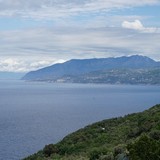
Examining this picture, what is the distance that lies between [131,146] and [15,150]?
199 feet

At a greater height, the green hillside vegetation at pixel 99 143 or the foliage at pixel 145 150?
the foliage at pixel 145 150

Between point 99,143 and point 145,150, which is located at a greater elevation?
point 145,150

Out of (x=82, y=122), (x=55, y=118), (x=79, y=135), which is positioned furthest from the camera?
(x=55, y=118)

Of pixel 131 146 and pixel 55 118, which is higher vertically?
pixel 131 146

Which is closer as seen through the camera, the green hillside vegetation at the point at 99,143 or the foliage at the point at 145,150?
the foliage at the point at 145,150

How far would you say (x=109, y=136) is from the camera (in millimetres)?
40594

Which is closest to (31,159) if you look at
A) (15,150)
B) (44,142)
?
(15,150)

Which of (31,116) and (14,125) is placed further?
(31,116)

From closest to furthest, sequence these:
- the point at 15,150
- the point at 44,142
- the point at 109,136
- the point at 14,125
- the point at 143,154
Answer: the point at 143,154
the point at 109,136
the point at 15,150
the point at 44,142
the point at 14,125

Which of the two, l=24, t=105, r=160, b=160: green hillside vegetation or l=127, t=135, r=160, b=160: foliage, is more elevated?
l=127, t=135, r=160, b=160: foliage

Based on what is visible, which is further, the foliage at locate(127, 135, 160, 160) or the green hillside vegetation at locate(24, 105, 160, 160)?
the green hillside vegetation at locate(24, 105, 160, 160)

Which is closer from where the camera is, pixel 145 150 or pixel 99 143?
pixel 145 150

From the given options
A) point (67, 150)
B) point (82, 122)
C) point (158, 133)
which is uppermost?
point (158, 133)

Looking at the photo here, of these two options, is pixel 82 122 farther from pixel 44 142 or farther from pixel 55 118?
pixel 44 142
